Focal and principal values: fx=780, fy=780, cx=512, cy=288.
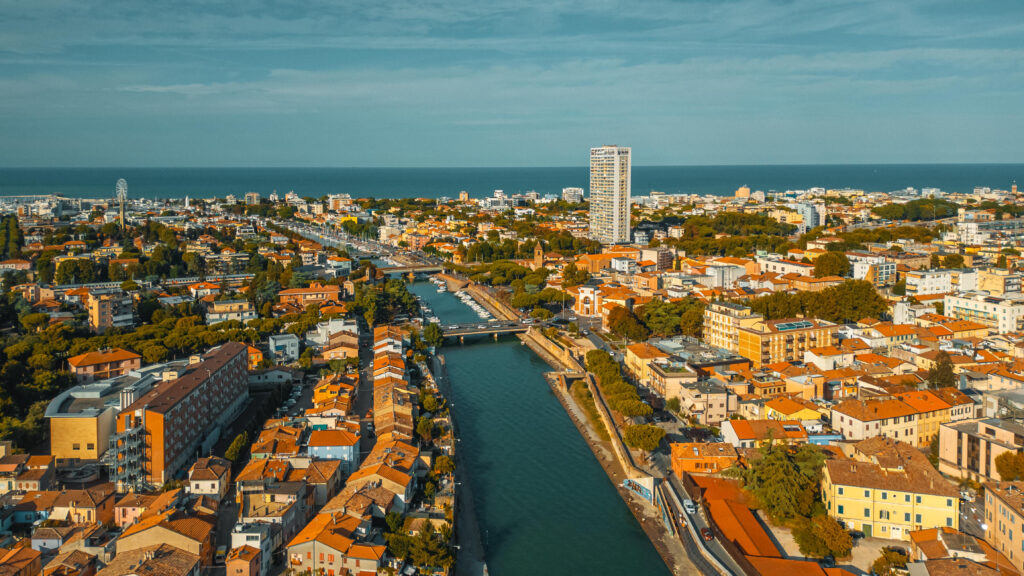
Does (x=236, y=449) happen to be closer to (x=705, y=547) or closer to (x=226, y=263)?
(x=705, y=547)

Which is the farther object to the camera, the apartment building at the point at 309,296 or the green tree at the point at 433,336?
the apartment building at the point at 309,296

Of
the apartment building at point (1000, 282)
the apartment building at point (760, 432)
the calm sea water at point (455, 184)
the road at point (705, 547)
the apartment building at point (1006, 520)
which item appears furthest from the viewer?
the calm sea water at point (455, 184)

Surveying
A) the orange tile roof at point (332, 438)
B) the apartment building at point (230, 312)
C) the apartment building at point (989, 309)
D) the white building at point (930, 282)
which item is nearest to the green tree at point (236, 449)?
the orange tile roof at point (332, 438)

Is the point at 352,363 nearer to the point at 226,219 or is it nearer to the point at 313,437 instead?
the point at 313,437

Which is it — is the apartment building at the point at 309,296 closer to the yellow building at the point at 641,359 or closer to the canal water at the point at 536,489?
the canal water at the point at 536,489

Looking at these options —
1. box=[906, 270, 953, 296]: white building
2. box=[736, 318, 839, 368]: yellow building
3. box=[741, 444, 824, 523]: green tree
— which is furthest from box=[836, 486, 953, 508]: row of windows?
box=[906, 270, 953, 296]: white building

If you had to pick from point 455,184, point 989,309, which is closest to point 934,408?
point 989,309
